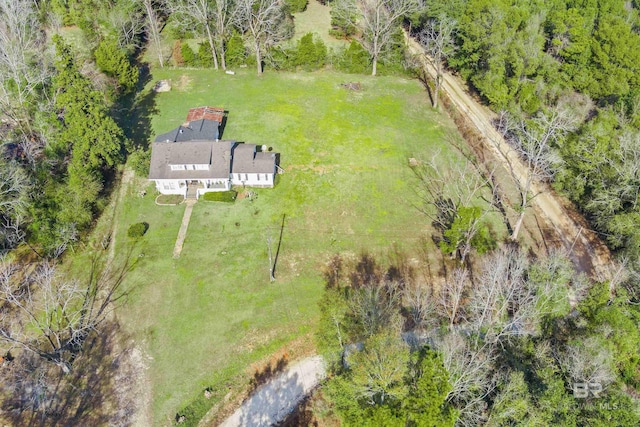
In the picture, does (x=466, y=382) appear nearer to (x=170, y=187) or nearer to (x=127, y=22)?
(x=170, y=187)

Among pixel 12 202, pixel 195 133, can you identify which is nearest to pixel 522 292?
pixel 195 133

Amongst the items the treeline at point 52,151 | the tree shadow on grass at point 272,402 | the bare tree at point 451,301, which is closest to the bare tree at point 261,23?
the treeline at point 52,151

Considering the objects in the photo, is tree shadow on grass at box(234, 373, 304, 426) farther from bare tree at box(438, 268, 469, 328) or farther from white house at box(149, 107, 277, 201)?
white house at box(149, 107, 277, 201)

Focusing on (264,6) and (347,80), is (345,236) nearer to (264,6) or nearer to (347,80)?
(347,80)

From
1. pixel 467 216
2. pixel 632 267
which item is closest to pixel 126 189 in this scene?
pixel 467 216

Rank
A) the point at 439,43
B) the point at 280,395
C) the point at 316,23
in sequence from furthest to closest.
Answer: the point at 316,23, the point at 439,43, the point at 280,395

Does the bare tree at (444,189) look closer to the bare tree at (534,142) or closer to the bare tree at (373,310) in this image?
the bare tree at (534,142)
